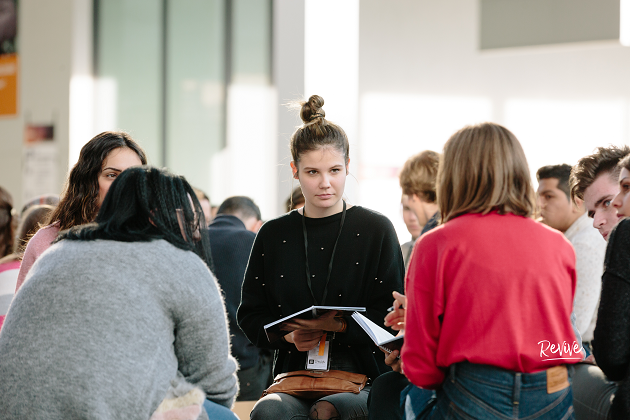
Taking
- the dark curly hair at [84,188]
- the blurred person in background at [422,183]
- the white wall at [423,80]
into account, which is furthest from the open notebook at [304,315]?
the white wall at [423,80]

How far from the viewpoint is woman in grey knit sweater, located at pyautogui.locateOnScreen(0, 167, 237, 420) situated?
1430mm

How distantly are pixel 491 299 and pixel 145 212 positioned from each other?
2.91 feet

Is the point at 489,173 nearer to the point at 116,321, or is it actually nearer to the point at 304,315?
the point at 304,315

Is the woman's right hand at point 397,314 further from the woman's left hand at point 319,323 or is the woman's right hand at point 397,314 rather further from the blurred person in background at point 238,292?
the blurred person in background at point 238,292

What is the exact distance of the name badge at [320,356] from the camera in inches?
87.3

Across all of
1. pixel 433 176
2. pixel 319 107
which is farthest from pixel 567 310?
pixel 433 176

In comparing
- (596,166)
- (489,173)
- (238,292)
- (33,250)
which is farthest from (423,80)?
(489,173)

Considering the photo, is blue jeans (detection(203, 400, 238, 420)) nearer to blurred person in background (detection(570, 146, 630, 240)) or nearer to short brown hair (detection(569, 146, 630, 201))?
blurred person in background (detection(570, 146, 630, 240))

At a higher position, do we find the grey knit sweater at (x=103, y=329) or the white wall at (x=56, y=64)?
the white wall at (x=56, y=64)

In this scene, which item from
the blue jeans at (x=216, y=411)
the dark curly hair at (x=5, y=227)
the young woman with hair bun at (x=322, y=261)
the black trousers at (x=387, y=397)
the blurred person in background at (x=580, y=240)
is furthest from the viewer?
the dark curly hair at (x=5, y=227)

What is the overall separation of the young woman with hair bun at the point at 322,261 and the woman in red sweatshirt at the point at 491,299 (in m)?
0.70

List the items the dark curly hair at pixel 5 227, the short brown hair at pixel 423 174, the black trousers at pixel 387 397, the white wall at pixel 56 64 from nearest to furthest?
the black trousers at pixel 387 397, the short brown hair at pixel 423 174, the dark curly hair at pixel 5 227, the white wall at pixel 56 64

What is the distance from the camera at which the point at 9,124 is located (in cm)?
789

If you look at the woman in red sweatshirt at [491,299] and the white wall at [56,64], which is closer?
the woman in red sweatshirt at [491,299]
